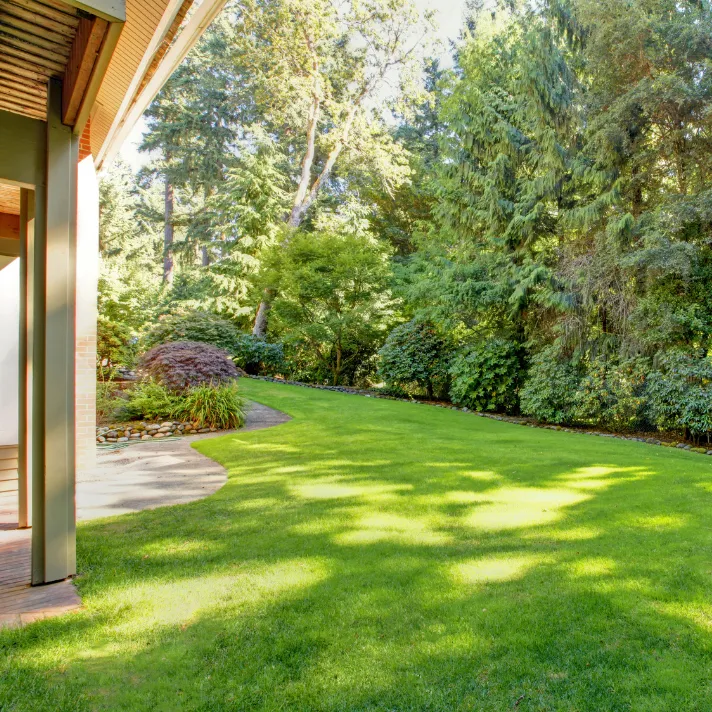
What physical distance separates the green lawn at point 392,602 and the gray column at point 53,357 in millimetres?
367

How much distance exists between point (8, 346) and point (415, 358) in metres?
8.70


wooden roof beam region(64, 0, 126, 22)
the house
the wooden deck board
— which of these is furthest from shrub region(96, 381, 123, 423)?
wooden roof beam region(64, 0, 126, 22)

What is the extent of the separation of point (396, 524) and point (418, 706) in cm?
180

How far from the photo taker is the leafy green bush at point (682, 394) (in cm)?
737

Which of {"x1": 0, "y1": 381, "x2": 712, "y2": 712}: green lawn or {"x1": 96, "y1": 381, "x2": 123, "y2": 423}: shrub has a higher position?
{"x1": 96, "y1": 381, "x2": 123, "y2": 423}: shrub

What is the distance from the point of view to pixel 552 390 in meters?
9.26

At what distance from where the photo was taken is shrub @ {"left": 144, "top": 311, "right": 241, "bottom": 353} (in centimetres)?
1185

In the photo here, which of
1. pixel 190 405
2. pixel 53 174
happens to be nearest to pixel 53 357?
pixel 53 174

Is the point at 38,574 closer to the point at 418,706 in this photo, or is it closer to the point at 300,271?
the point at 418,706

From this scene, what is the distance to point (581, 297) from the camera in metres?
9.46

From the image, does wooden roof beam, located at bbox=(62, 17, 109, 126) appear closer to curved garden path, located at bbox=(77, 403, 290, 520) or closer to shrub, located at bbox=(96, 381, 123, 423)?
curved garden path, located at bbox=(77, 403, 290, 520)

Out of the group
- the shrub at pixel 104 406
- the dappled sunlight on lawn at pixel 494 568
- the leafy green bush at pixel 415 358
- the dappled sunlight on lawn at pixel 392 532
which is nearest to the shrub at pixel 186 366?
the shrub at pixel 104 406

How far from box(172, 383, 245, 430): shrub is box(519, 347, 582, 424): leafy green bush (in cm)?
546

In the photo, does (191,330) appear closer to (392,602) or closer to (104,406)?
(104,406)
